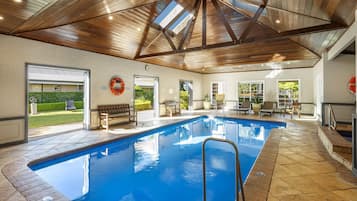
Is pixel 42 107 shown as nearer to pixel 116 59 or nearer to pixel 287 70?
pixel 116 59

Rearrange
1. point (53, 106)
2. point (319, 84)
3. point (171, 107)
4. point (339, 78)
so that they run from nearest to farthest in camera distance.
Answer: point (339, 78), point (319, 84), point (171, 107), point (53, 106)

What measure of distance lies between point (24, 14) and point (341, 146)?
7.09 m

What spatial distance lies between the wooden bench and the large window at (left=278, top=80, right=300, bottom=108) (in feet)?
31.0

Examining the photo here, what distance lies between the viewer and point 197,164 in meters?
4.18

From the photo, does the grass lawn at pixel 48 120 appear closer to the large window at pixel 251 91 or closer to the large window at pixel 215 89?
the large window at pixel 215 89

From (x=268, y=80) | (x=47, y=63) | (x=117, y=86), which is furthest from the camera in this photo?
(x=268, y=80)

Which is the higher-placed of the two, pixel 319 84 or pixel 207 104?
pixel 319 84

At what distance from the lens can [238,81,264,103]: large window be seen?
1209 cm

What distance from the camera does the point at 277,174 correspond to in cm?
294

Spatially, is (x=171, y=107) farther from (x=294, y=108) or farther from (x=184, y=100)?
(x=294, y=108)

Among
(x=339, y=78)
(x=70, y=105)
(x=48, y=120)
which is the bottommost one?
(x=48, y=120)

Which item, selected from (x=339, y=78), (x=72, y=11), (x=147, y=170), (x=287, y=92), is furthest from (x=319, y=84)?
(x=72, y=11)

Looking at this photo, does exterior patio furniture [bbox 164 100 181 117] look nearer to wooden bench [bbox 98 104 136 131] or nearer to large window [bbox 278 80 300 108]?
wooden bench [bbox 98 104 136 131]

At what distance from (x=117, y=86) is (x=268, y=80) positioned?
9.49m
